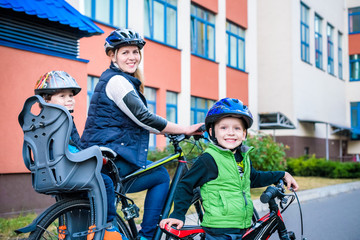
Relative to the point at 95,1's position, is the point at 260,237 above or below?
below

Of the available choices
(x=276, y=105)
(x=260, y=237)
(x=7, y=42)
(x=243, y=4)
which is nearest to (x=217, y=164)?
(x=260, y=237)

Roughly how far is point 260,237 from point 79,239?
131 centimetres

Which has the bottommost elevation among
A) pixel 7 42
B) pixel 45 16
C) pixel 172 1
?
pixel 7 42

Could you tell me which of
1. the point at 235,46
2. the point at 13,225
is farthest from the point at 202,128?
the point at 235,46

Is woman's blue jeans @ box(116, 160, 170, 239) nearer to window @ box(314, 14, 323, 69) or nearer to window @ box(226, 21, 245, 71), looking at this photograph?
window @ box(226, 21, 245, 71)

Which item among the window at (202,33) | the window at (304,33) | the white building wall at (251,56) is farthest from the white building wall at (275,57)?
the window at (202,33)

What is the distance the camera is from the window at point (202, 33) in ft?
62.5

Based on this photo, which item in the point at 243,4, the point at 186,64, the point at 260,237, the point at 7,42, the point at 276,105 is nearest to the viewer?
the point at 260,237

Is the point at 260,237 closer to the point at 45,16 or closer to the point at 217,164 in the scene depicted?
the point at 217,164

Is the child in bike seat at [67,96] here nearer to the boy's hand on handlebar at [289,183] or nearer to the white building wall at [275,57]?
the boy's hand on handlebar at [289,183]

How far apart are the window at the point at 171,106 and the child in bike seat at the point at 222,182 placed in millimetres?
14098

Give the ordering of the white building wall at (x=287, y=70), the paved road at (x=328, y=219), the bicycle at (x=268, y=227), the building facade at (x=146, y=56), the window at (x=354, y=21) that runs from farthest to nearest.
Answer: the window at (x=354, y=21) < the white building wall at (x=287, y=70) < the building facade at (x=146, y=56) < the paved road at (x=328, y=219) < the bicycle at (x=268, y=227)

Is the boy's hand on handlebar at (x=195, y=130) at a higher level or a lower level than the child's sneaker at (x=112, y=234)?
higher

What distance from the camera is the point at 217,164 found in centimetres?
330
